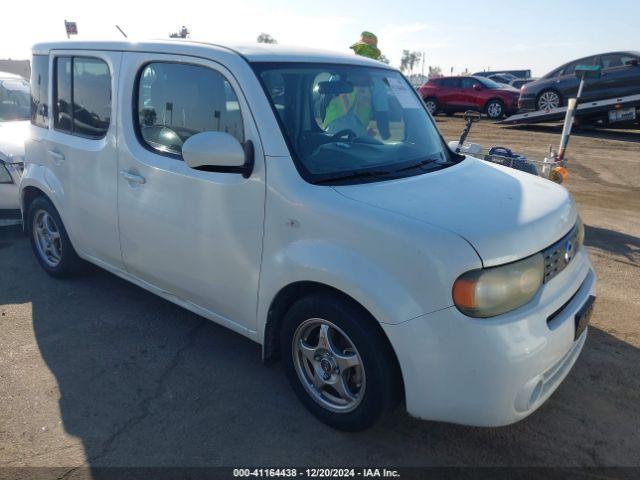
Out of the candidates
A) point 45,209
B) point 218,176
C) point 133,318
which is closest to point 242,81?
point 218,176

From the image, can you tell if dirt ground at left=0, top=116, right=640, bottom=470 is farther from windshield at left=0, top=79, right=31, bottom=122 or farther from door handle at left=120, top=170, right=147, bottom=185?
windshield at left=0, top=79, right=31, bottom=122

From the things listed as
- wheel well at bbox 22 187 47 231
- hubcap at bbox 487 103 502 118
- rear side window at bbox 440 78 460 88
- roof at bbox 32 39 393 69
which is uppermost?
rear side window at bbox 440 78 460 88

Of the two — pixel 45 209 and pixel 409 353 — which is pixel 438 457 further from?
pixel 45 209

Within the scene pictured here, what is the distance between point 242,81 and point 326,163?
63cm

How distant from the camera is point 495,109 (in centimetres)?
1962

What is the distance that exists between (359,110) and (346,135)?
270mm

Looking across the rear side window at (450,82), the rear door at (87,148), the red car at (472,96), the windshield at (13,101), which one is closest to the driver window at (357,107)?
the rear door at (87,148)

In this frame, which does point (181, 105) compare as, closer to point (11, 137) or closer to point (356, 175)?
point (356, 175)

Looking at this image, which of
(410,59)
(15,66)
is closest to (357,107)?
(15,66)

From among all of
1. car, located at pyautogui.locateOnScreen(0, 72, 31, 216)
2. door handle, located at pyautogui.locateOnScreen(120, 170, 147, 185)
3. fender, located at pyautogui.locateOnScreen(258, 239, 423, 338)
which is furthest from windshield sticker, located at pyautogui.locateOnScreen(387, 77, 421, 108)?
car, located at pyautogui.locateOnScreen(0, 72, 31, 216)

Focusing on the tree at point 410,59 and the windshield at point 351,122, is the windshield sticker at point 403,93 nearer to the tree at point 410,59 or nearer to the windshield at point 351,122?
the windshield at point 351,122

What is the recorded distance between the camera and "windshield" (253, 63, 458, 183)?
2834 millimetres

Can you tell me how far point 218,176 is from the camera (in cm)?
294

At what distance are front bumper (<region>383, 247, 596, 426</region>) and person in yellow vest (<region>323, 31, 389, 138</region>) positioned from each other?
1376 mm
